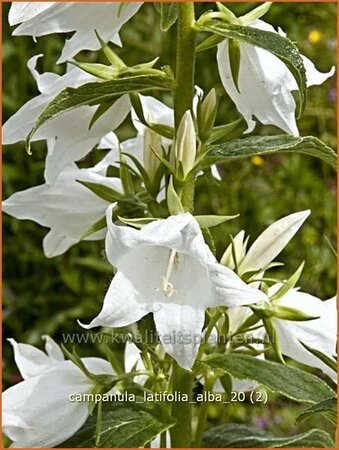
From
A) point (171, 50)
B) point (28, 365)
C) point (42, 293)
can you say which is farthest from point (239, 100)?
point (42, 293)

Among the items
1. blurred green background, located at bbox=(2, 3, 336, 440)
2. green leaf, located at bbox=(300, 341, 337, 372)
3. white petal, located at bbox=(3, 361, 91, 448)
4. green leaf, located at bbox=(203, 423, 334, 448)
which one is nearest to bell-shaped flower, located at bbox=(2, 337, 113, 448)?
white petal, located at bbox=(3, 361, 91, 448)

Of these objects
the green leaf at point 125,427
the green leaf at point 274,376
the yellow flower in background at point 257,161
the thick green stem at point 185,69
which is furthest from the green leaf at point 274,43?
the yellow flower in background at point 257,161

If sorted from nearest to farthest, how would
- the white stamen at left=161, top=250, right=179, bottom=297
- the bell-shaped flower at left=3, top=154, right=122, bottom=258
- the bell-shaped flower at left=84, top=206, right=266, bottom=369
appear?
the bell-shaped flower at left=84, top=206, right=266, bottom=369 → the white stamen at left=161, top=250, right=179, bottom=297 → the bell-shaped flower at left=3, top=154, right=122, bottom=258

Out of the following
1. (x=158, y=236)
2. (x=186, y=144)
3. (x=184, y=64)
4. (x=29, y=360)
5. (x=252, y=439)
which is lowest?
(x=252, y=439)

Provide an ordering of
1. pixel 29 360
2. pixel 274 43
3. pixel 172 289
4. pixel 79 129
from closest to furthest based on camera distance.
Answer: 1. pixel 274 43
2. pixel 172 289
3. pixel 79 129
4. pixel 29 360

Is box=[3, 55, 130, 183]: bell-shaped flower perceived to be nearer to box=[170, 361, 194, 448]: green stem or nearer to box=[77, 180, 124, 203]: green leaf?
box=[77, 180, 124, 203]: green leaf

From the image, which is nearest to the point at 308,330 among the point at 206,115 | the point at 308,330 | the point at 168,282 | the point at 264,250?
the point at 308,330

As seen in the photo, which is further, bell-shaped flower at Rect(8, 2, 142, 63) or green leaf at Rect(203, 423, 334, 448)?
green leaf at Rect(203, 423, 334, 448)

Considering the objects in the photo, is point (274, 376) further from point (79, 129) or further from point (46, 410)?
point (79, 129)
